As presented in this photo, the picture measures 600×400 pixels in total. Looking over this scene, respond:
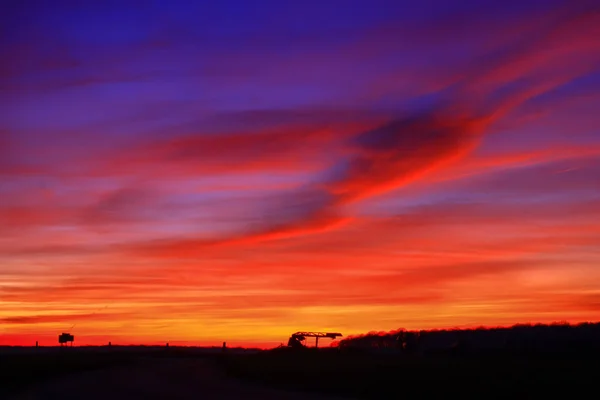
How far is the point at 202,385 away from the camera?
3847 cm

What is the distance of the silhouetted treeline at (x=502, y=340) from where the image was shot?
76.2 metres

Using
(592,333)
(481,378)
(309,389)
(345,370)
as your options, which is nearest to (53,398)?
(309,389)

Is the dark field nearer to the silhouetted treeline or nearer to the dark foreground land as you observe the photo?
the dark foreground land

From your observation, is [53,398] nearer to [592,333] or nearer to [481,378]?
[481,378]

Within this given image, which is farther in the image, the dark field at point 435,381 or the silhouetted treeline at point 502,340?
the silhouetted treeline at point 502,340

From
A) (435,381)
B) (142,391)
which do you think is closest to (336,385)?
(435,381)

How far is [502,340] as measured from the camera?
94312 mm

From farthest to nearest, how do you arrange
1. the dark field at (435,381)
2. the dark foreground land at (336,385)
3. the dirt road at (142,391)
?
the dark field at (435,381) < the dark foreground land at (336,385) < the dirt road at (142,391)

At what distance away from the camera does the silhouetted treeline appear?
250 feet

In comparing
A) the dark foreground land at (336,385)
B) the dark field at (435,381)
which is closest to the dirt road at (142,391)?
the dark foreground land at (336,385)

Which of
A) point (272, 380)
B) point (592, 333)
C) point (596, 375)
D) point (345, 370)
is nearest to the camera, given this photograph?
point (596, 375)

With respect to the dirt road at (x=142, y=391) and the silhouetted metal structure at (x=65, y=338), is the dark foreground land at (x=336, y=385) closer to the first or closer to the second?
the dirt road at (x=142, y=391)

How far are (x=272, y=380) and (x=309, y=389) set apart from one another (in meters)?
7.41

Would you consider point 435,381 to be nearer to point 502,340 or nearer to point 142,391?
point 142,391
